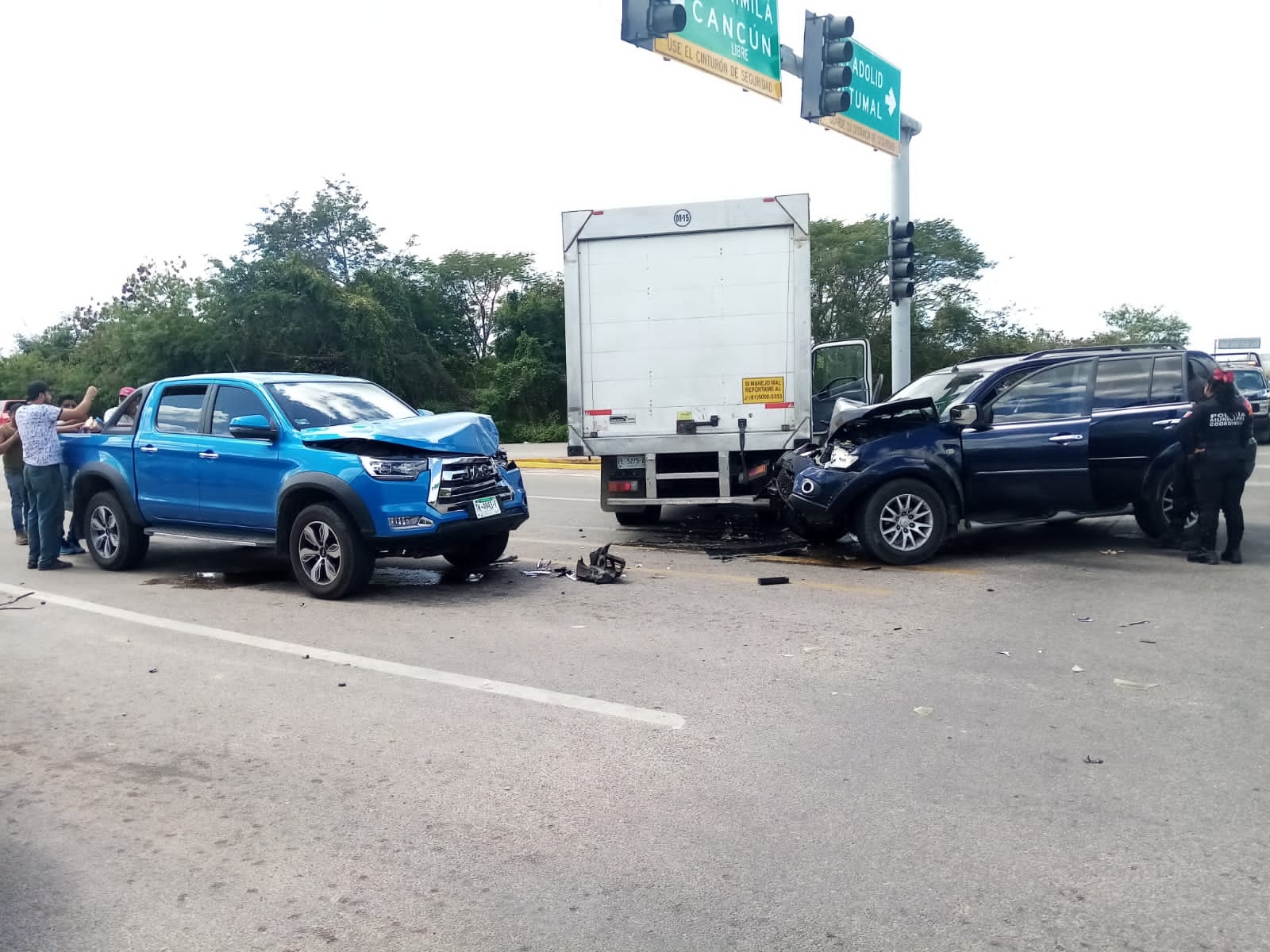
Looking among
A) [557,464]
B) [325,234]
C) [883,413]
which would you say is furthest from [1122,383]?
[325,234]

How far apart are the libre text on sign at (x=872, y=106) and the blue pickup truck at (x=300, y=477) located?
8276 mm

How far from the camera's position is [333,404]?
8742 millimetres

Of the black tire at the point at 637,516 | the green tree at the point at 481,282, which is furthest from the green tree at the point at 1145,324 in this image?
the black tire at the point at 637,516

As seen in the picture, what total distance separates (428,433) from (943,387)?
5210 millimetres

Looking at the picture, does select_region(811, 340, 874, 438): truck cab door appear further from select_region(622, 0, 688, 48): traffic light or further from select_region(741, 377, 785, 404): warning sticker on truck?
select_region(622, 0, 688, 48): traffic light

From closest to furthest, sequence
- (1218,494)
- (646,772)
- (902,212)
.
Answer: (646,772), (1218,494), (902,212)

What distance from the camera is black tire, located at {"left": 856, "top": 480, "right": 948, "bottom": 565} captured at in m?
9.03

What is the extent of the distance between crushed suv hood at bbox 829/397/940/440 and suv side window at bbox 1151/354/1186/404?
204 cm

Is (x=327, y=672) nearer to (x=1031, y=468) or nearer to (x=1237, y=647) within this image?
(x=1237, y=647)

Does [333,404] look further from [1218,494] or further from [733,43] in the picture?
[1218,494]

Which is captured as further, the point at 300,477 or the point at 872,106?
the point at 872,106

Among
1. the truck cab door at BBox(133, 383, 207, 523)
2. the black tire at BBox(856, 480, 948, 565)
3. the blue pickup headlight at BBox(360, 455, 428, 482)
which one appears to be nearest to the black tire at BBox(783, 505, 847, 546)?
the black tire at BBox(856, 480, 948, 565)

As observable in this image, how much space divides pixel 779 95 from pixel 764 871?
Result: 1124cm

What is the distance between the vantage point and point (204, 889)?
349cm
